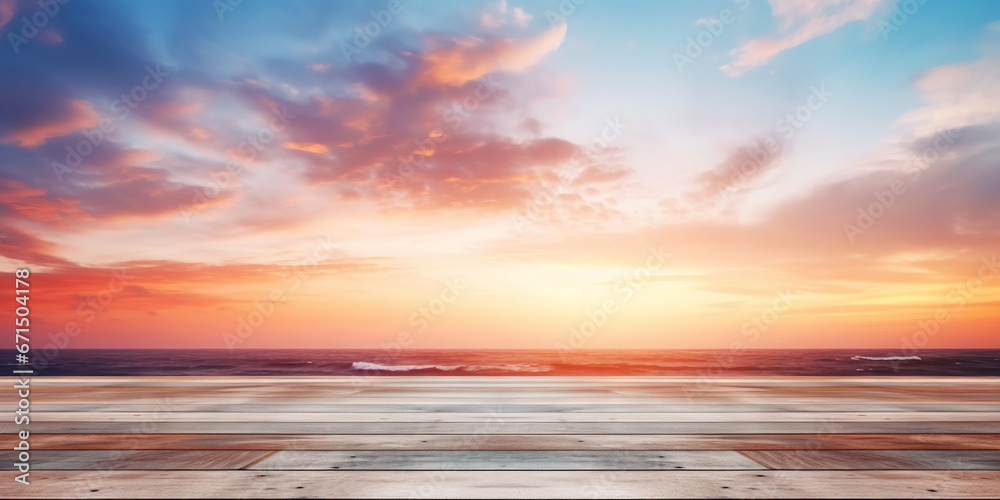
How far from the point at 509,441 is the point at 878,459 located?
3440mm

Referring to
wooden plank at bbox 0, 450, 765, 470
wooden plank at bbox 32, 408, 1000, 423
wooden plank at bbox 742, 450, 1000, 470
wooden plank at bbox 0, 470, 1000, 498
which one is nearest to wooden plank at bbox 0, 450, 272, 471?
wooden plank at bbox 0, 450, 765, 470

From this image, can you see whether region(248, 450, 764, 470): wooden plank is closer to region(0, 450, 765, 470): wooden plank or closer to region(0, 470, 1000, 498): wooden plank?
region(0, 450, 765, 470): wooden plank

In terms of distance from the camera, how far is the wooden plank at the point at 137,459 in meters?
4.77

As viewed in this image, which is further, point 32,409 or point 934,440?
point 32,409

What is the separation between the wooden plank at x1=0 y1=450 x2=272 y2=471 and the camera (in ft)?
15.6

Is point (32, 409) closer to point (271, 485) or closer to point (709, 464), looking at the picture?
point (271, 485)

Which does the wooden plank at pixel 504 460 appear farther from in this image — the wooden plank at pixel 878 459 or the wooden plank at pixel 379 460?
the wooden plank at pixel 878 459

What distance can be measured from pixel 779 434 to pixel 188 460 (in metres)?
6.13

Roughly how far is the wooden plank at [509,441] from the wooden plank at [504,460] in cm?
24

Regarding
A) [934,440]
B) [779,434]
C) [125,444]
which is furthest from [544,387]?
[125,444]

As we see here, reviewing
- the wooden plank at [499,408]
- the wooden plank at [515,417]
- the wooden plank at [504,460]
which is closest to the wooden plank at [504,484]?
the wooden plank at [504,460]

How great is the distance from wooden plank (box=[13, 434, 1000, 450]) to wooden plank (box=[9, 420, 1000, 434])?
0.26m

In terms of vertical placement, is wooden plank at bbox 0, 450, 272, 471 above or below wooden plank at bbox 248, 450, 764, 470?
above

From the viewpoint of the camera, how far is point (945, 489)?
13.3ft
